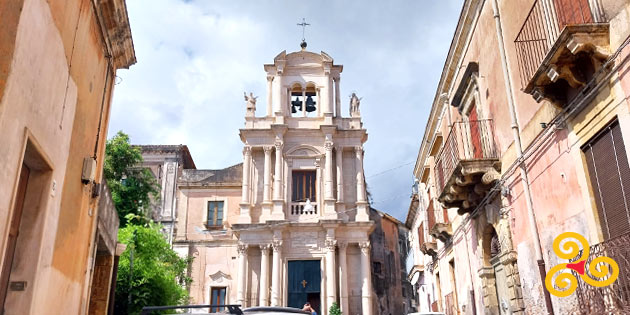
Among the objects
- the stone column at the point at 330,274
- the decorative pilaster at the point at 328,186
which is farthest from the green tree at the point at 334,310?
the decorative pilaster at the point at 328,186

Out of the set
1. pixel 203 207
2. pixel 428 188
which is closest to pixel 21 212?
pixel 428 188

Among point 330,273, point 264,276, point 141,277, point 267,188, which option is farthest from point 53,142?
point 267,188

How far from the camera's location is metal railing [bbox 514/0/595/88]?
6.39 metres

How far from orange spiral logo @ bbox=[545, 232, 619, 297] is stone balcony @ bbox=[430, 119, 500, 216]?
8.25 feet

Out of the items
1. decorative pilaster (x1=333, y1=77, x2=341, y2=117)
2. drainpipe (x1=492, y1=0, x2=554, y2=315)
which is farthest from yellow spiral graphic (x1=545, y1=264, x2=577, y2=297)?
decorative pilaster (x1=333, y1=77, x2=341, y2=117)

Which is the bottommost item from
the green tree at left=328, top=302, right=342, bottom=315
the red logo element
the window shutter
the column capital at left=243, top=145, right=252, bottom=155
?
the green tree at left=328, top=302, right=342, bottom=315

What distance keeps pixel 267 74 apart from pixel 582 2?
2123 cm

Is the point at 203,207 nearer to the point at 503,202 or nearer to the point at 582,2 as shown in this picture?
the point at 503,202

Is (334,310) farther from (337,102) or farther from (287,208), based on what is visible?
(337,102)

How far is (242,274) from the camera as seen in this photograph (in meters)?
22.5

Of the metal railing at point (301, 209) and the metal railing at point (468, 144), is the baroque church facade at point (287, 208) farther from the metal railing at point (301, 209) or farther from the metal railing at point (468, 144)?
the metal railing at point (468, 144)

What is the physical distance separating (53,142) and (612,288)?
682 cm

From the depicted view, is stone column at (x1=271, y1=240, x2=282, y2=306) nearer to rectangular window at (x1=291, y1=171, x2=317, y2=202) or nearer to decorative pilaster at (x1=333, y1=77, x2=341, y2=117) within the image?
rectangular window at (x1=291, y1=171, x2=317, y2=202)

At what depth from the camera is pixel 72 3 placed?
6.70m
